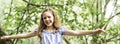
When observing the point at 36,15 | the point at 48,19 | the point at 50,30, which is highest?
the point at 48,19

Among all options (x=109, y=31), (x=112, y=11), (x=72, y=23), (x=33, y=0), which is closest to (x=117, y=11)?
(x=112, y=11)

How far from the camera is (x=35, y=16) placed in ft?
11.1

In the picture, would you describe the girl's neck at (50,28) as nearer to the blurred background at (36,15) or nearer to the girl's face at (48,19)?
the girl's face at (48,19)

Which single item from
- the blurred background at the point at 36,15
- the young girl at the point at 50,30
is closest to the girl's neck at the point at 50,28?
the young girl at the point at 50,30

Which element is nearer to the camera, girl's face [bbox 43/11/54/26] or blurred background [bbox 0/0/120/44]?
girl's face [bbox 43/11/54/26]

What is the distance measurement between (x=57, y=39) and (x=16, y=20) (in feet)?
3.94

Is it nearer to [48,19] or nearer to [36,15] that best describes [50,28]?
[48,19]

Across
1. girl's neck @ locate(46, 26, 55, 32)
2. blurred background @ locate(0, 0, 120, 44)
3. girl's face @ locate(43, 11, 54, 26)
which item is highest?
girl's face @ locate(43, 11, 54, 26)

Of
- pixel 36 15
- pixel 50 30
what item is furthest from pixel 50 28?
pixel 36 15

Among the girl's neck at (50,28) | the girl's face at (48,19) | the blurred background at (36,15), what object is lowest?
the blurred background at (36,15)

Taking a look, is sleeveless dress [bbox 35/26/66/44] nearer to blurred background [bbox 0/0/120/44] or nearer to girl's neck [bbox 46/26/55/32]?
girl's neck [bbox 46/26/55/32]

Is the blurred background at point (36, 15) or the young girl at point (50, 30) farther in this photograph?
the blurred background at point (36, 15)

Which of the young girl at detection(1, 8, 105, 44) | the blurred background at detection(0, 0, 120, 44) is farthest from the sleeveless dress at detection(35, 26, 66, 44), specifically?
the blurred background at detection(0, 0, 120, 44)

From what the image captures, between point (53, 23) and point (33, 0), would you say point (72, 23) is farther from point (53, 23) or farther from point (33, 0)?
point (53, 23)
